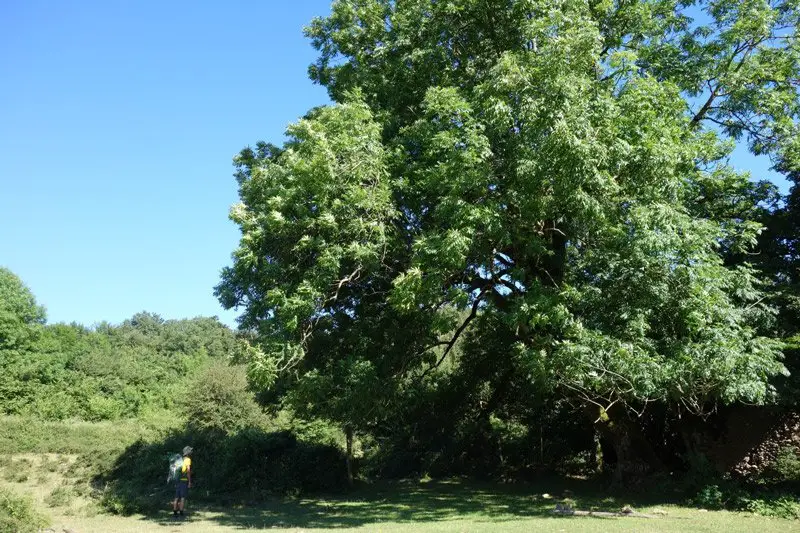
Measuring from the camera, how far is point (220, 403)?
25.6 meters

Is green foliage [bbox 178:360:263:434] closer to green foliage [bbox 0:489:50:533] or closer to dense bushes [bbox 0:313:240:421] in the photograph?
dense bushes [bbox 0:313:240:421]

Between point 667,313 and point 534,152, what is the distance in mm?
4158

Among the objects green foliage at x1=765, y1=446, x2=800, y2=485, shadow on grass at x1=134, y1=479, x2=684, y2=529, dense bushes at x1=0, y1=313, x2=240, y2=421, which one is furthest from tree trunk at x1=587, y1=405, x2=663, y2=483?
dense bushes at x1=0, y1=313, x2=240, y2=421

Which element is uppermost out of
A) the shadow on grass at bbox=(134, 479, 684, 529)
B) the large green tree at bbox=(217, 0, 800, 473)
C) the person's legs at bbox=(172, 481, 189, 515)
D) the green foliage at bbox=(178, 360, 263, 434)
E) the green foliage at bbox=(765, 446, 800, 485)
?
the large green tree at bbox=(217, 0, 800, 473)

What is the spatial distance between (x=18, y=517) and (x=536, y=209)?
1240 centimetres

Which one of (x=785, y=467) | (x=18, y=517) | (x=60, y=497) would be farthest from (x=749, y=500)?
(x=60, y=497)

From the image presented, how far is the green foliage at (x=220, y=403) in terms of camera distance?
25141 mm

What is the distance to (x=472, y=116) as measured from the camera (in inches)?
506

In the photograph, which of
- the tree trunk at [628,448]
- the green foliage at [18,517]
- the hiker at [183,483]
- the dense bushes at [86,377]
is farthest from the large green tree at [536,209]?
the dense bushes at [86,377]

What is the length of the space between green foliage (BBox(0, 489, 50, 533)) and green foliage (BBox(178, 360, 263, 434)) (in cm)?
1303

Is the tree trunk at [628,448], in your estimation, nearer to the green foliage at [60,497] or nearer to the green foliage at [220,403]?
the green foliage at [60,497]

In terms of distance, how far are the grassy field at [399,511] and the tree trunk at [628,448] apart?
1012 mm

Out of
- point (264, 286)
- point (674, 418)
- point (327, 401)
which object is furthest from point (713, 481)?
point (264, 286)

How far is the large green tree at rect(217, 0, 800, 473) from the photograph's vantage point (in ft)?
34.7
